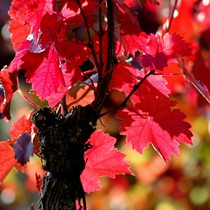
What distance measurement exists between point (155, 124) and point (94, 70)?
13 centimetres

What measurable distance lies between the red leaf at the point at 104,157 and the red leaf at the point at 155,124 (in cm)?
3

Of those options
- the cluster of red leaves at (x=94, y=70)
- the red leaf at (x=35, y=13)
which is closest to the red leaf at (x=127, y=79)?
the cluster of red leaves at (x=94, y=70)

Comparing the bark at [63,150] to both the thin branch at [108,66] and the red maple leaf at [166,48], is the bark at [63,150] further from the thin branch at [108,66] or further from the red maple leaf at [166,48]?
the red maple leaf at [166,48]

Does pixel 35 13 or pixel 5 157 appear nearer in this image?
pixel 35 13

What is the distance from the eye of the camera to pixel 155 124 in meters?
0.94

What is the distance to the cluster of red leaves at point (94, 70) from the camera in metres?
0.86

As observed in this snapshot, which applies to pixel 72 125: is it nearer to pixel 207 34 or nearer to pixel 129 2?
pixel 129 2

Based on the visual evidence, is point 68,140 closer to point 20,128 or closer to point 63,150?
point 63,150

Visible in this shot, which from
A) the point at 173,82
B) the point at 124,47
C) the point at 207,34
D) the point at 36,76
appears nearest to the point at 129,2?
the point at 124,47

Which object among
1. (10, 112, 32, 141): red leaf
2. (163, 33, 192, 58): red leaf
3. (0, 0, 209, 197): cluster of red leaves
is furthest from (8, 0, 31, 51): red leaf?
(163, 33, 192, 58): red leaf

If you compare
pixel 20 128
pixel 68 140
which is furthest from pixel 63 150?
pixel 20 128

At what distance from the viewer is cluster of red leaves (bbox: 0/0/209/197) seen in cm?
86

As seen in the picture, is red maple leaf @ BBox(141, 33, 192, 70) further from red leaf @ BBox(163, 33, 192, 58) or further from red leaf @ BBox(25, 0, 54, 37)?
red leaf @ BBox(25, 0, 54, 37)

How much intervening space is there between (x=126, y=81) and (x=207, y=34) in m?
1.34
